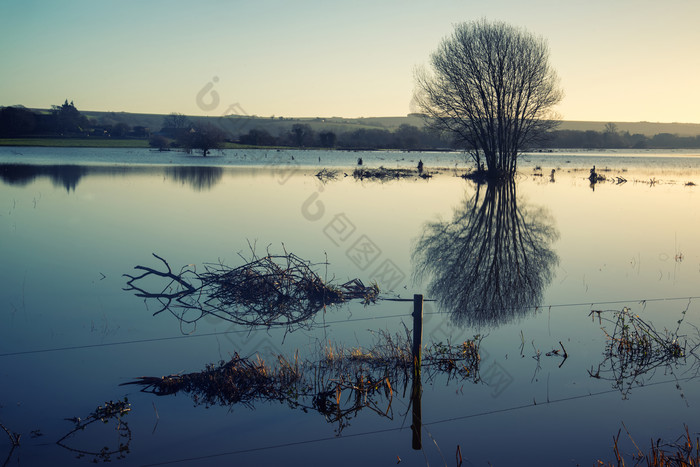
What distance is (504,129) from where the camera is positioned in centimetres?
4112

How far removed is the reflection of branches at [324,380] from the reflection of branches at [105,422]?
0.63 m

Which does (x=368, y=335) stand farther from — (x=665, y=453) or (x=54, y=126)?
(x=54, y=126)

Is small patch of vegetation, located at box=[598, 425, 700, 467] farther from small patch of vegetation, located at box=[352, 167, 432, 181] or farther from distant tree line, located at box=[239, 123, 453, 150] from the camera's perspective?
distant tree line, located at box=[239, 123, 453, 150]

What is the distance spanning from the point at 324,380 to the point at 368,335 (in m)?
1.93

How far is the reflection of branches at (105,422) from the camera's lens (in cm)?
565

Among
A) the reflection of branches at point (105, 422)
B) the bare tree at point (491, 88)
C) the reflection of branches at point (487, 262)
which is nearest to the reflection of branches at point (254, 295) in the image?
the reflection of branches at point (487, 262)

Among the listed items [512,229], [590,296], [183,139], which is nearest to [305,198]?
[512,229]

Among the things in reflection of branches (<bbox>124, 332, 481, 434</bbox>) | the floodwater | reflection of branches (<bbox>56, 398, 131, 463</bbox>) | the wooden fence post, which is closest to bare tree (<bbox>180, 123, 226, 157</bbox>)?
the floodwater

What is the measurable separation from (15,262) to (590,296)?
1444cm

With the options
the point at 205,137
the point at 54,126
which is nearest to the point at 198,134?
the point at 205,137

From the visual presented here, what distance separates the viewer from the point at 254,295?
36.8 ft

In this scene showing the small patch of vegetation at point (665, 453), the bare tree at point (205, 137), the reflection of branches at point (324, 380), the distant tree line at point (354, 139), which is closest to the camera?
the small patch of vegetation at point (665, 453)

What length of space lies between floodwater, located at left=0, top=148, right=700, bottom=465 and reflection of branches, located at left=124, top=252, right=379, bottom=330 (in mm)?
471

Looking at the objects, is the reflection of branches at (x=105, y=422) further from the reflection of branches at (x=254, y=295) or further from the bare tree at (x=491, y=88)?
the bare tree at (x=491, y=88)
